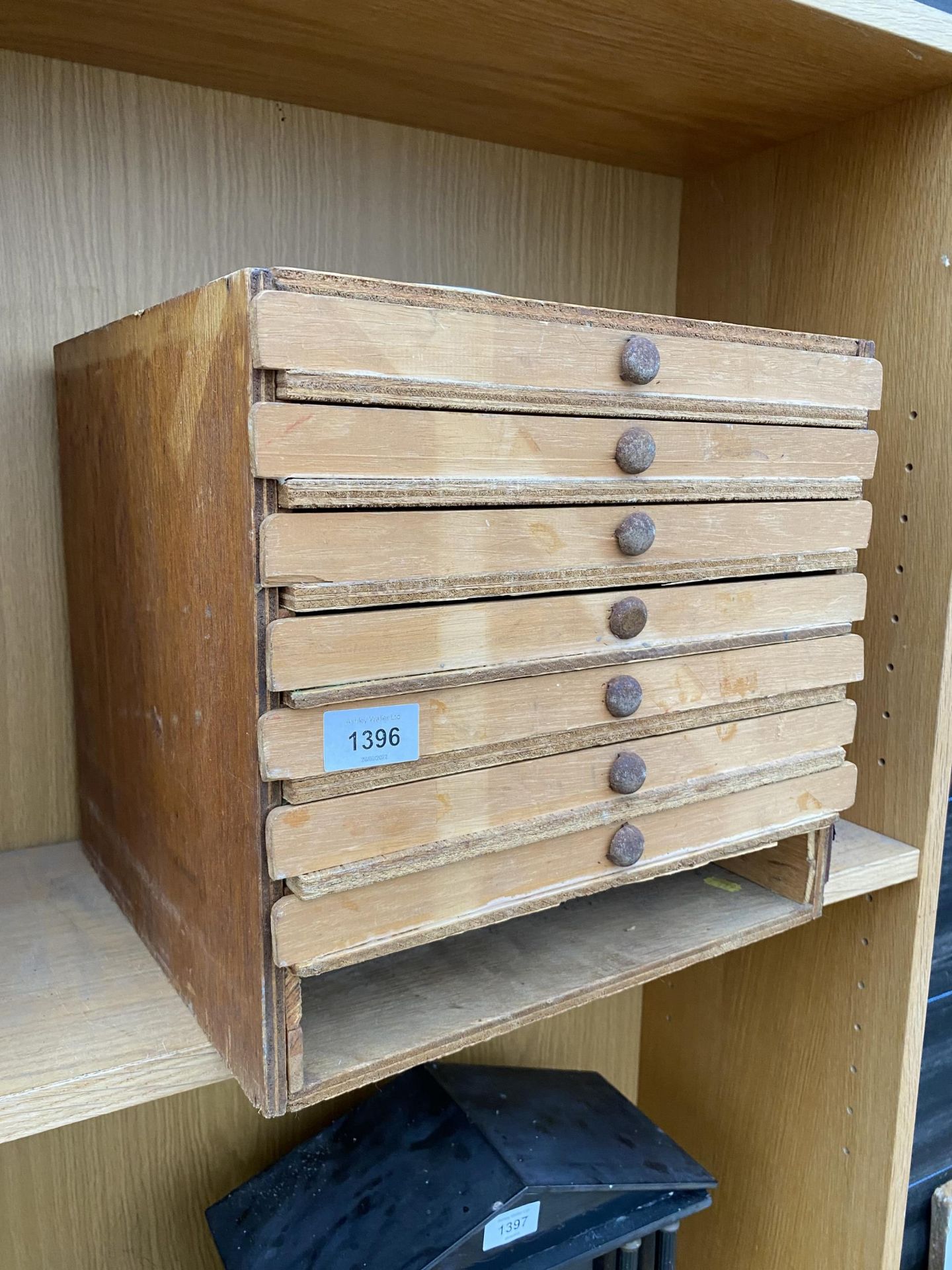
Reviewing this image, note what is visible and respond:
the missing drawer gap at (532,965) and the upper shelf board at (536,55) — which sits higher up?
the upper shelf board at (536,55)

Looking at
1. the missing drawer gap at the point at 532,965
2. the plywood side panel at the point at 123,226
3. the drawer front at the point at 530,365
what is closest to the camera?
the drawer front at the point at 530,365

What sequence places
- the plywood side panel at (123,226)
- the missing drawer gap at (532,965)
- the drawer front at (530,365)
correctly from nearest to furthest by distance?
the drawer front at (530,365) < the missing drawer gap at (532,965) < the plywood side panel at (123,226)

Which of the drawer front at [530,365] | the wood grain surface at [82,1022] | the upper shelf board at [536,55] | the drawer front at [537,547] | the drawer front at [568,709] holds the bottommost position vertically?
the wood grain surface at [82,1022]

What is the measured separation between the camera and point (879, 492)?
79 cm

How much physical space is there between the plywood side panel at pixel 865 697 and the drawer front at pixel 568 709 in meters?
0.14

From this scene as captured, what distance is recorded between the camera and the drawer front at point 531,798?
467 millimetres

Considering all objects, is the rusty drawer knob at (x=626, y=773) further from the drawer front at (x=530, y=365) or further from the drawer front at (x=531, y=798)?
the drawer front at (x=530, y=365)

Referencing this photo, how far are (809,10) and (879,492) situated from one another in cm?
35

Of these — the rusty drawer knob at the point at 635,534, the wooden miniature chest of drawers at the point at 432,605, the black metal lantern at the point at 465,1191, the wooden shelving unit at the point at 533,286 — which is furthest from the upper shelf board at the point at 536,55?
the black metal lantern at the point at 465,1191

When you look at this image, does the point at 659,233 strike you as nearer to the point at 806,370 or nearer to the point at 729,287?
the point at 729,287

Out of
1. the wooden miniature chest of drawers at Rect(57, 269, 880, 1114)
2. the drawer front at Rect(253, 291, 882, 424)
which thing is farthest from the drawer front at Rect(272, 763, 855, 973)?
the drawer front at Rect(253, 291, 882, 424)

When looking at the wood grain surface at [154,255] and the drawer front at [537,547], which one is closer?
the drawer front at [537,547]

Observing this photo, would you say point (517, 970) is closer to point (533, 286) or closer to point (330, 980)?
point (330, 980)

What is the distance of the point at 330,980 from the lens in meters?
0.59
